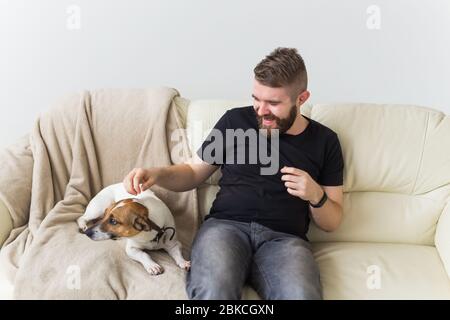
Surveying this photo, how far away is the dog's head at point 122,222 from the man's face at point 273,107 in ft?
1.68

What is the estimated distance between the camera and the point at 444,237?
177cm

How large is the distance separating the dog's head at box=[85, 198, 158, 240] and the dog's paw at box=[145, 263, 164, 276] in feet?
0.39

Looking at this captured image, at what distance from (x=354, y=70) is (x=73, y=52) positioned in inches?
51.6

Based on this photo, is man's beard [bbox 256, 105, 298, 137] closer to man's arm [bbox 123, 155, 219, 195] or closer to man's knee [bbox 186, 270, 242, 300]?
man's arm [bbox 123, 155, 219, 195]

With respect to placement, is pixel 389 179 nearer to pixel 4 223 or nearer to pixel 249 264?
pixel 249 264

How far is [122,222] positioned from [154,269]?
0.62 ft

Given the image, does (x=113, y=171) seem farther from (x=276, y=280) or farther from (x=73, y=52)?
(x=276, y=280)

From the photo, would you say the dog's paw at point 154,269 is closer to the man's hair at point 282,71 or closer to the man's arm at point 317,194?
the man's arm at point 317,194

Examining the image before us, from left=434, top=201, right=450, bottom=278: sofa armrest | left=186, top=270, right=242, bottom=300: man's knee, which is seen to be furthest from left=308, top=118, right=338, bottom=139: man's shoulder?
left=186, top=270, right=242, bottom=300: man's knee

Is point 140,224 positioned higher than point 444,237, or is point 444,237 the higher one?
point 140,224

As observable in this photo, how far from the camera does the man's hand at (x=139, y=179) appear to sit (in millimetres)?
1522

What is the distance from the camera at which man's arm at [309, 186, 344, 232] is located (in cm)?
169

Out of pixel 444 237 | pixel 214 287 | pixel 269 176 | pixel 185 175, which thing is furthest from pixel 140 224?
pixel 444 237
